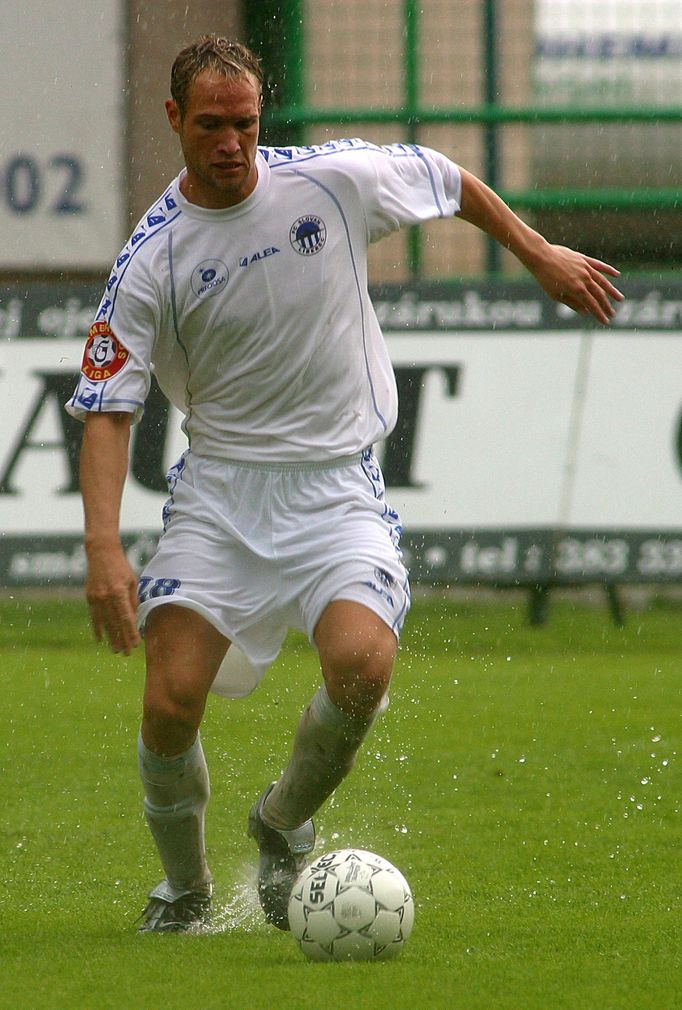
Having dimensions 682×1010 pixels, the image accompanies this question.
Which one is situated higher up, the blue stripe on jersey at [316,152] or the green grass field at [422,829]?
the blue stripe on jersey at [316,152]

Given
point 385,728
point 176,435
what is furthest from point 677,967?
point 176,435

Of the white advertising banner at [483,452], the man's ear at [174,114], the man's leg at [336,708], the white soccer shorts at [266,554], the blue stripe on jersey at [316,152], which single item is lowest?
the white advertising banner at [483,452]

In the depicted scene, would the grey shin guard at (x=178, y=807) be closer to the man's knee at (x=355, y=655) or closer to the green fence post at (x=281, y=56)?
Result: the man's knee at (x=355, y=655)

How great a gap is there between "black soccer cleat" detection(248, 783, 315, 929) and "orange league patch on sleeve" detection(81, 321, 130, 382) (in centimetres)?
117

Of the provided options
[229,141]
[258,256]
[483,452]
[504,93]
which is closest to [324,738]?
[258,256]

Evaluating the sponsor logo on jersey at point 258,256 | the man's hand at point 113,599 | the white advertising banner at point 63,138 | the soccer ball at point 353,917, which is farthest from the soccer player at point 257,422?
the white advertising banner at point 63,138

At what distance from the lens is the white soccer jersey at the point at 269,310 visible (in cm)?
414

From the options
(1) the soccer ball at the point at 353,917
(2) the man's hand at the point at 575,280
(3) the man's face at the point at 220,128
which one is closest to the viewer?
(1) the soccer ball at the point at 353,917

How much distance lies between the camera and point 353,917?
385 cm

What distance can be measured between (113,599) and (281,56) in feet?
26.9

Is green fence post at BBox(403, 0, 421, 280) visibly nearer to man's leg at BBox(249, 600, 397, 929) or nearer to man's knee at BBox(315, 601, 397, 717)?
man's leg at BBox(249, 600, 397, 929)

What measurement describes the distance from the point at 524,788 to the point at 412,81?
638 cm

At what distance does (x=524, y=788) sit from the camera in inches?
239

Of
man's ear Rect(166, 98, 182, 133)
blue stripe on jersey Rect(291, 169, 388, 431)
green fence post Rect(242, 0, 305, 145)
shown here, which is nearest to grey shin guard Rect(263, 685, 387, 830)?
blue stripe on jersey Rect(291, 169, 388, 431)
